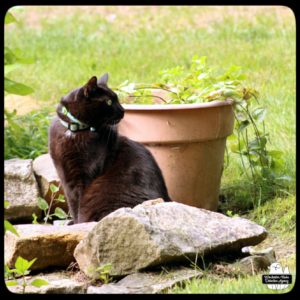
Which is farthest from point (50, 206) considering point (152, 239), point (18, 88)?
point (18, 88)

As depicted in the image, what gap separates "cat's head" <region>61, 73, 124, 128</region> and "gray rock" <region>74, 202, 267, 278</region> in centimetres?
85

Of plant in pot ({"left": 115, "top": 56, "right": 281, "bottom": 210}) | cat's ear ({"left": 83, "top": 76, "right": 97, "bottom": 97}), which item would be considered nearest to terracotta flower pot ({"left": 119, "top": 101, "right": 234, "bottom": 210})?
plant in pot ({"left": 115, "top": 56, "right": 281, "bottom": 210})

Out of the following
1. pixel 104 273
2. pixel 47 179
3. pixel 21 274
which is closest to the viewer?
pixel 104 273

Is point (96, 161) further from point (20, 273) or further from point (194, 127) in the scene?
point (20, 273)

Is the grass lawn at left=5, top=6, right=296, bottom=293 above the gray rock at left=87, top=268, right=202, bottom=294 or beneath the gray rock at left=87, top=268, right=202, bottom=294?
above

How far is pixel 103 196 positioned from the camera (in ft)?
13.3

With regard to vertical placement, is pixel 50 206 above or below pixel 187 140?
below

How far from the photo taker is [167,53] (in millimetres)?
6801

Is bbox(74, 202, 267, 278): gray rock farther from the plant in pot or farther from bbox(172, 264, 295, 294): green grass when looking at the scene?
the plant in pot

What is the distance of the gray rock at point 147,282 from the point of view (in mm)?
Answer: 3053

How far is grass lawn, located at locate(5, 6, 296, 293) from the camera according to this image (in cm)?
482

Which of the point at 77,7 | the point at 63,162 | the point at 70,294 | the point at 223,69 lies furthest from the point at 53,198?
the point at 77,7

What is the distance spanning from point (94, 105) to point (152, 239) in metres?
Answer: 1.15

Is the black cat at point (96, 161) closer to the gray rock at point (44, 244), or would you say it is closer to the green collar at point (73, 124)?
the green collar at point (73, 124)
